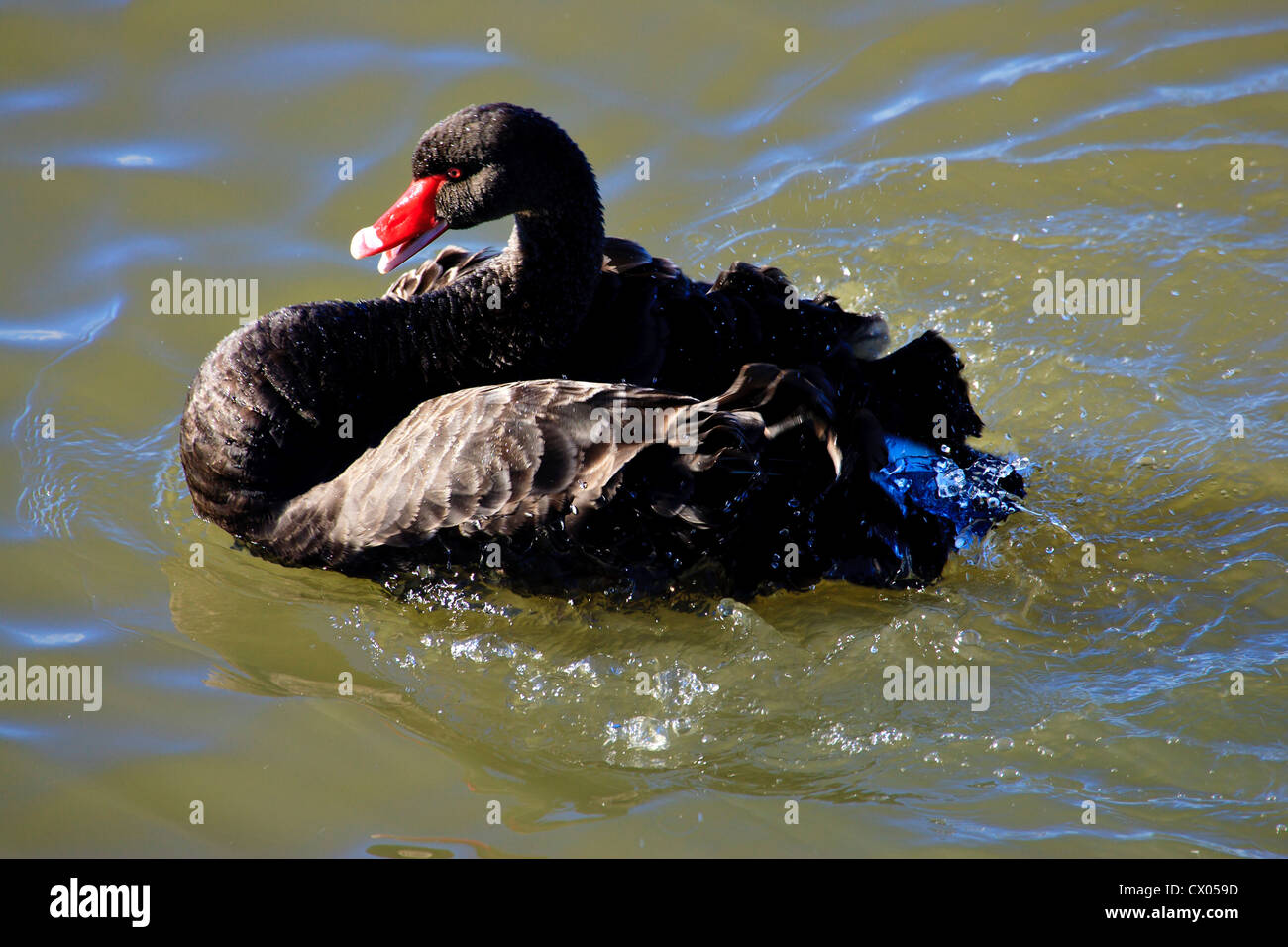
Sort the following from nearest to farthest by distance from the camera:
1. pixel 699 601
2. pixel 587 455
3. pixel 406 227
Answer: pixel 587 455
pixel 699 601
pixel 406 227

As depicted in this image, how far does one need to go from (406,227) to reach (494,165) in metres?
0.53

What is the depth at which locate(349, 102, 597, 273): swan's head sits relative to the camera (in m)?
5.05

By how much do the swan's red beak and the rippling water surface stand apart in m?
1.48

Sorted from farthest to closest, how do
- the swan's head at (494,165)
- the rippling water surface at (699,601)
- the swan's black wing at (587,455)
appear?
the swan's head at (494,165) → the swan's black wing at (587,455) → the rippling water surface at (699,601)

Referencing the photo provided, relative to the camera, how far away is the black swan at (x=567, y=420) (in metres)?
4.56

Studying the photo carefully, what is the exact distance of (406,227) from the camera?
534 cm

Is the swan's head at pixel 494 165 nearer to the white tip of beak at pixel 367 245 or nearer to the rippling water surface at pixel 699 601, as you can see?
the white tip of beak at pixel 367 245

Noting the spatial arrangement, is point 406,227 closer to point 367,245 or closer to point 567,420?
point 367,245

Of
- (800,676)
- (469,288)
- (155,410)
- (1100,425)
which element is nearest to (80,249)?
(155,410)

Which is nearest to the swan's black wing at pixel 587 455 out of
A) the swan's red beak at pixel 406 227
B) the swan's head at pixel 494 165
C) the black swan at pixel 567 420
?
the black swan at pixel 567 420

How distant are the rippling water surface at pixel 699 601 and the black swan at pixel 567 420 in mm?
367

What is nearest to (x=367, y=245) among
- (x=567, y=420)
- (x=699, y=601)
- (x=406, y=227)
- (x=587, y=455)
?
(x=406, y=227)

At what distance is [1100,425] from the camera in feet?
19.8

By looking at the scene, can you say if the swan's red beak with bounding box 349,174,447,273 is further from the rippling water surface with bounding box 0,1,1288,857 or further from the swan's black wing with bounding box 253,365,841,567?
the rippling water surface with bounding box 0,1,1288,857
